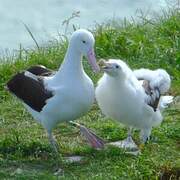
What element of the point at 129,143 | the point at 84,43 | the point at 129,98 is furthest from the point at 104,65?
the point at 129,143

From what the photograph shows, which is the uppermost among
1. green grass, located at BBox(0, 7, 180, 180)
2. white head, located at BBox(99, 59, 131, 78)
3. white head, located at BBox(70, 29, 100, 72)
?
white head, located at BBox(70, 29, 100, 72)

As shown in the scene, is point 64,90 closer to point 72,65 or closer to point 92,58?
point 72,65

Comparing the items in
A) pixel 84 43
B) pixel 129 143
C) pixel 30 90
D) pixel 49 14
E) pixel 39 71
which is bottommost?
pixel 129 143

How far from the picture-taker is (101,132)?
7652 mm

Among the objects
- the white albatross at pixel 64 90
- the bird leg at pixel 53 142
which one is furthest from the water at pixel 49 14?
the bird leg at pixel 53 142

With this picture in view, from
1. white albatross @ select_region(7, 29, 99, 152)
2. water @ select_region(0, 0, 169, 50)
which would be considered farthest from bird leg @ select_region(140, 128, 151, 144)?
water @ select_region(0, 0, 169, 50)

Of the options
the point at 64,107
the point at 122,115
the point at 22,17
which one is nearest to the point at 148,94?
the point at 122,115

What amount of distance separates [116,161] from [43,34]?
641 centimetres

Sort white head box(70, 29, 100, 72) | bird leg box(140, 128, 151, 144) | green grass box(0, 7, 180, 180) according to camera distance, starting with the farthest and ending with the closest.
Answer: bird leg box(140, 128, 151, 144) < white head box(70, 29, 100, 72) < green grass box(0, 7, 180, 180)

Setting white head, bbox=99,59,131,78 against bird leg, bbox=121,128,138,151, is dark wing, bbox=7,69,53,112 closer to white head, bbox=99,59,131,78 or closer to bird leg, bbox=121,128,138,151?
white head, bbox=99,59,131,78

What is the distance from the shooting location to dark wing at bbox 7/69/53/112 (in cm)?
693

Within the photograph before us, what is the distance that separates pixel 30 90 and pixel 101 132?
920 mm

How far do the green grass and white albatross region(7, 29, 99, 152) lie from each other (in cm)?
27

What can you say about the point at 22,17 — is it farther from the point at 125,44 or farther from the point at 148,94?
the point at 148,94
